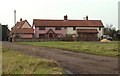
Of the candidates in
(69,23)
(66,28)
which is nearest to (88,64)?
(66,28)

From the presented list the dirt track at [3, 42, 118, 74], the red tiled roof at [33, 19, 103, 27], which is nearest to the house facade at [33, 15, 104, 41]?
the red tiled roof at [33, 19, 103, 27]

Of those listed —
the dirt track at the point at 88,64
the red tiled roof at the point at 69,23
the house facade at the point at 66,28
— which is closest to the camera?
the dirt track at the point at 88,64

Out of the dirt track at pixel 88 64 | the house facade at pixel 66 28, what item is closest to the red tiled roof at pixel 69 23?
the house facade at pixel 66 28

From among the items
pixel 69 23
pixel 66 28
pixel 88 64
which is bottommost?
pixel 88 64

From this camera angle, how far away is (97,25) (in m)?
104

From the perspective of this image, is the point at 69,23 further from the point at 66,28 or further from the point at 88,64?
the point at 88,64

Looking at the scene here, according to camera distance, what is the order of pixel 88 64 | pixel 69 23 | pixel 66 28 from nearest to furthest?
1. pixel 88 64
2. pixel 66 28
3. pixel 69 23

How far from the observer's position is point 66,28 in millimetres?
103625

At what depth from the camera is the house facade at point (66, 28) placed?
10106cm

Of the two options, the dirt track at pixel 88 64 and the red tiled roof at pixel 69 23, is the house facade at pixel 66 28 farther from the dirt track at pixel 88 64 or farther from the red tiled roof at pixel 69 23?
the dirt track at pixel 88 64

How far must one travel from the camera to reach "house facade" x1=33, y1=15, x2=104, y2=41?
332 ft

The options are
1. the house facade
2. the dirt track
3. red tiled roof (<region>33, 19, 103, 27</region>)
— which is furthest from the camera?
red tiled roof (<region>33, 19, 103, 27</region>)

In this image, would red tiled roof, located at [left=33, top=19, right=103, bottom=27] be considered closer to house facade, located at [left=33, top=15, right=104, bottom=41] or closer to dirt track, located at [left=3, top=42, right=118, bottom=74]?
house facade, located at [left=33, top=15, right=104, bottom=41]

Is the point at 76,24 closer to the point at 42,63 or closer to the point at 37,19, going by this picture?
the point at 37,19
